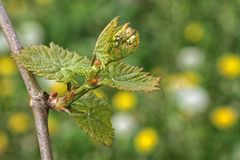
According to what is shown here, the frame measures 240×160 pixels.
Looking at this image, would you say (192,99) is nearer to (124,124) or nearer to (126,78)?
(124,124)

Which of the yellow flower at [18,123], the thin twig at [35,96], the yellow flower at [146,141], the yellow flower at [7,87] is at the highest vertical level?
the yellow flower at [7,87]

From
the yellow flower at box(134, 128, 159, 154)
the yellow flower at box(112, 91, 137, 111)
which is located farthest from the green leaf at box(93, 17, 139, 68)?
Answer: the yellow flower at box(112, 91, 137, 111)

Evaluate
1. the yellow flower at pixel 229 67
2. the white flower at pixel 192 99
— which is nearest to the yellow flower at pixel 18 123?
the white flower at pixel 192 99

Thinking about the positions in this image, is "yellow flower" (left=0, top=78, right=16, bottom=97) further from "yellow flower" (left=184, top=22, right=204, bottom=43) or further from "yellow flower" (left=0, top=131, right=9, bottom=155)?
"yellow flower" (left=184, top=22, right=204, bottom=43)

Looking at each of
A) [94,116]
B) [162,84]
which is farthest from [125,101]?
[94,116]

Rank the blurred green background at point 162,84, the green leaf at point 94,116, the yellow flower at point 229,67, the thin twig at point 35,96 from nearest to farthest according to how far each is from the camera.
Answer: the thin twig at point 35,96 → the green leaf at point 94,116 → the blurred green background at point 162,84 → the yellow flower at point 229,67

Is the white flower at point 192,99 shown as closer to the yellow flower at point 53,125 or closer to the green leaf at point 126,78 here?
the yellow flower at point 53,125

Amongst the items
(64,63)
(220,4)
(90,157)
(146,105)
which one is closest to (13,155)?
(90,157)
